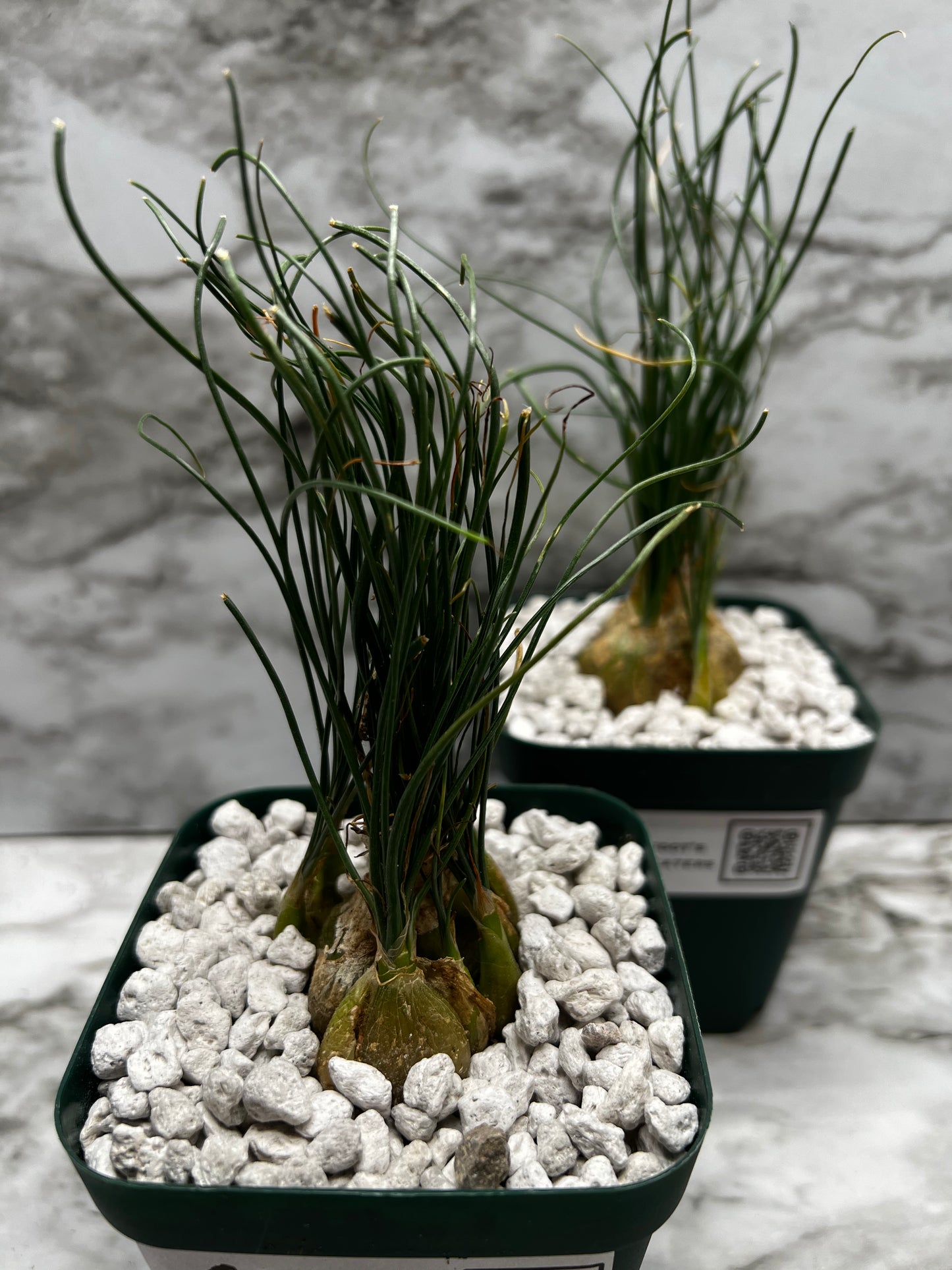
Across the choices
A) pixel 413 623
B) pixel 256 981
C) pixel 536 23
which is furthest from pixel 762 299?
pixel 256 981

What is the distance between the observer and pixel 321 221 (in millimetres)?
692

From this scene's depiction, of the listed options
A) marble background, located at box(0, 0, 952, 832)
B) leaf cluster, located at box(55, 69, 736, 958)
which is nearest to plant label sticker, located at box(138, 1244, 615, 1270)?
leaf cluster, located at box(55, 69, 736, 958)

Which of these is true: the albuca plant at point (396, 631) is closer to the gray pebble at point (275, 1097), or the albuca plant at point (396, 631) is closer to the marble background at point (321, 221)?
the gray pebble at point (275, 1097)

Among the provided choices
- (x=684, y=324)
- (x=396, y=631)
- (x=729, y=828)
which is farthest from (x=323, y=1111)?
(x=684, y=324)

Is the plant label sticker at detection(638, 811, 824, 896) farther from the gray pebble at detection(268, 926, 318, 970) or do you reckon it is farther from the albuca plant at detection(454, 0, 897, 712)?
the gray pebble at detection(268, 926, 318, 970)

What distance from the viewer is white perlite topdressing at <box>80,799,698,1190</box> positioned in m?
0.39

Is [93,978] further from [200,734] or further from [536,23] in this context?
[536,23]

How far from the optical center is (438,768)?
1.38 ft

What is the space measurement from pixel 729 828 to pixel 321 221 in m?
0.47

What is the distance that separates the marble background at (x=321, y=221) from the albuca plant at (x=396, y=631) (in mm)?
247

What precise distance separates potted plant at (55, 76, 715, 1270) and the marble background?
0.94 ft

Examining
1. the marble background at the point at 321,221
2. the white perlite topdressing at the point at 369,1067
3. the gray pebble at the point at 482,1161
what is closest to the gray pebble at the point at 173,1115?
the white perlite topdressing at the point at 369,1067

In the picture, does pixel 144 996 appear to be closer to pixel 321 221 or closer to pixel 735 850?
pixel 735 850

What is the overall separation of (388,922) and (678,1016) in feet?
0.44
